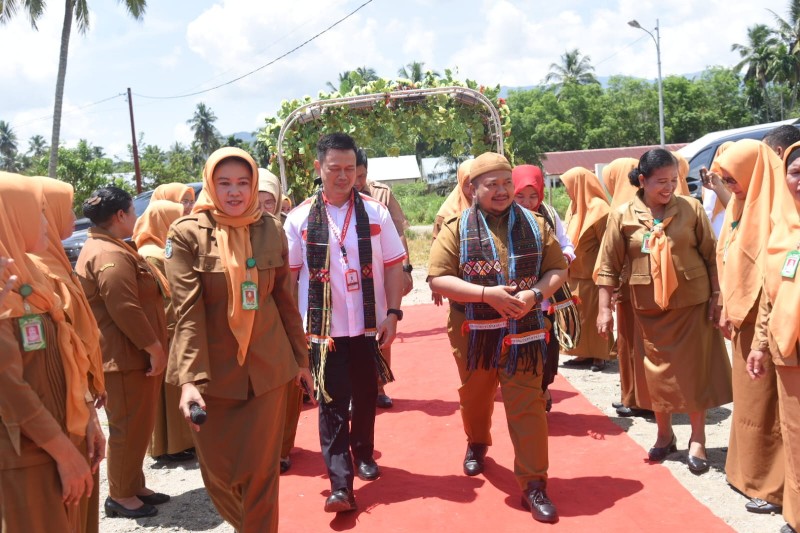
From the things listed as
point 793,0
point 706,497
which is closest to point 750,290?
point 706,497

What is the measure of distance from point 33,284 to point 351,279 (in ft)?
6.39

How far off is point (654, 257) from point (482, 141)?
546cm

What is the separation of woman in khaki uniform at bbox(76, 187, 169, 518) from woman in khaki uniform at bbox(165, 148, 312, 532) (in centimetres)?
90

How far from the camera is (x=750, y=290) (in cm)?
381

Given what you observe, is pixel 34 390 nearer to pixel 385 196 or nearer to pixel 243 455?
pixel 243 455

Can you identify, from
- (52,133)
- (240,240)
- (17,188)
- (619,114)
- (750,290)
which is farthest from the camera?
(619,114)

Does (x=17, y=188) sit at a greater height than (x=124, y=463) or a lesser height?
greater

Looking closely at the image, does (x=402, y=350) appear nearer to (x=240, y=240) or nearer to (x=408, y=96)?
(x=408, y=96)

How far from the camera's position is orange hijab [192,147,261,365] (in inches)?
125

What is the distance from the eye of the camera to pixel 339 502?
399 centimetres

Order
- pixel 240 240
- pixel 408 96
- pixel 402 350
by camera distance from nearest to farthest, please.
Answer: pixel 240 240 → pixel 402 350 → pixel 408 96

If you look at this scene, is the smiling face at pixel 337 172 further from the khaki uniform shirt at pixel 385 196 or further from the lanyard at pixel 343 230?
the khaki uniform shirt at pixel 385 196

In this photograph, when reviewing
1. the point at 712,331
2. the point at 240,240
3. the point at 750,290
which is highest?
the point at 240,240

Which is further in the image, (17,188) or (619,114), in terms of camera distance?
(619,114)
